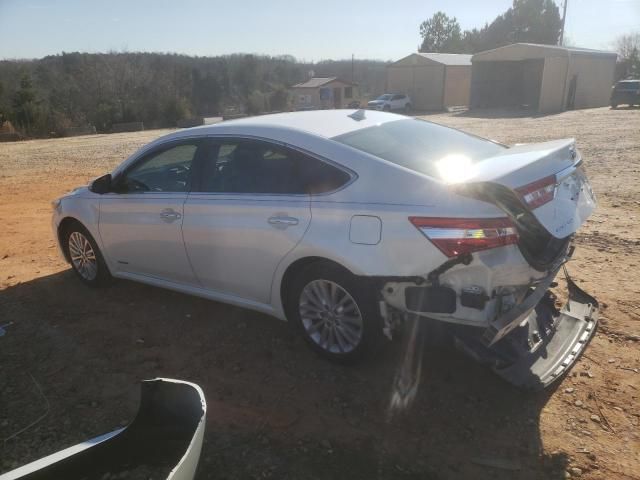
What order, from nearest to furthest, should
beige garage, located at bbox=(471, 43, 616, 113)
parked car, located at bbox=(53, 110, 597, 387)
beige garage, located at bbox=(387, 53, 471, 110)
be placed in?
parked car, located at bbox=(53, 110, 597, 387)
beige garage, located at bbox=(471, 43, 616, 113)
beige garage, located at bbox=(387, 53, 471, 110)

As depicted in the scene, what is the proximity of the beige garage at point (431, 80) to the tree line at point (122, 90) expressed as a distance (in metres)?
14.5

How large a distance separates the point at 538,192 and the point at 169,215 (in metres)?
2.76

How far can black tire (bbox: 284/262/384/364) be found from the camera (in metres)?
3.14

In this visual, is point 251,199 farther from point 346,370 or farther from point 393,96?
point 393,96

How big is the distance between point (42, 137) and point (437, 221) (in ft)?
101

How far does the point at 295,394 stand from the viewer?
10.6 ft

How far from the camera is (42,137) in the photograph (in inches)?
1112

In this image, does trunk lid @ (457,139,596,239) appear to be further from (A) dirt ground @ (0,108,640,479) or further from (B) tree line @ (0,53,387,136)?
(B) tree line @ (0,53,387,136)

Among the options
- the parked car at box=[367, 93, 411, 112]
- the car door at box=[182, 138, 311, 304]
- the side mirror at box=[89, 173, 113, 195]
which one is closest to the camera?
the car door at box=[182, 138, 311, 304]

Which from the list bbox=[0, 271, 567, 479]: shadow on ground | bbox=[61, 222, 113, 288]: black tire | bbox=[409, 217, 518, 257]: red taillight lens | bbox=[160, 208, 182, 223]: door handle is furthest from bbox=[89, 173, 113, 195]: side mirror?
bbox=[409, 217, 518, 257]: red taillight lens

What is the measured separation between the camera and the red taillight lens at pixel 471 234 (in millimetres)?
2709

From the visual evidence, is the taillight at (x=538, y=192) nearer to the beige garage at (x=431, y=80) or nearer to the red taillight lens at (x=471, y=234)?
the red taillight lens at (x=471, y=234)

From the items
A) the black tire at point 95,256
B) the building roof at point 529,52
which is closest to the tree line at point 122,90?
the building roof at point 529,52

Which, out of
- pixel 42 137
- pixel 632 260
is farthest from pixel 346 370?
pixel 42 137
